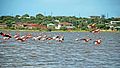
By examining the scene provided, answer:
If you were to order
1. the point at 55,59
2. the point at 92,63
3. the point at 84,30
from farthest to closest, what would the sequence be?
the point at 84,30
the point at 55,59
the point at 92,63

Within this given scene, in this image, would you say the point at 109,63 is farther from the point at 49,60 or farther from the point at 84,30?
the point at 84,30

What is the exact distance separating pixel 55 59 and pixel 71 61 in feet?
6.73

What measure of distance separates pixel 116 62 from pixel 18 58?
27.8 ft

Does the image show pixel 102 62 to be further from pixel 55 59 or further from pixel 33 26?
pixel 33 26

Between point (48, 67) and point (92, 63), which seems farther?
point (92, 63)

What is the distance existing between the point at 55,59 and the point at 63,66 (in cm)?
498

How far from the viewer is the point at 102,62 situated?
35125 millimetres

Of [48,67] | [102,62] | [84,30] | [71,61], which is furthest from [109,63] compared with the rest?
[84,30]

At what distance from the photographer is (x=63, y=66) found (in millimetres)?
31688

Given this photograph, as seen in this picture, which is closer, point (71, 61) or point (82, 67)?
point (82, 67)

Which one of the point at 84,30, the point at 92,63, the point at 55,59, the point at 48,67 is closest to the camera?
the point at 48,67

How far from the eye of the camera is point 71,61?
35.1 metres

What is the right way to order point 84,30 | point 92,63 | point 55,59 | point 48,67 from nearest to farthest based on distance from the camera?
point 48,67, point 92,63, point 55,59, point 84,30

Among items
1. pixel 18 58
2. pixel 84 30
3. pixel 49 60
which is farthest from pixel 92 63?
pixel 84 30
